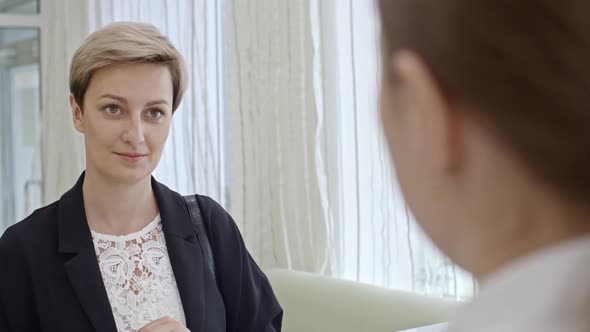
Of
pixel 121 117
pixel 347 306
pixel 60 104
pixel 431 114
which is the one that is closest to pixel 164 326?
pixel 121 117

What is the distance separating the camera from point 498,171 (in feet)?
1.33

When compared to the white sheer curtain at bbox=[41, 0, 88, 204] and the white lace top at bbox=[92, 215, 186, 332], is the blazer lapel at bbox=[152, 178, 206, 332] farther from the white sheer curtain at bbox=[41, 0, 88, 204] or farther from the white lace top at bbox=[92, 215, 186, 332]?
the white sheer curtain at bbox=[41, 0, 88, 204]

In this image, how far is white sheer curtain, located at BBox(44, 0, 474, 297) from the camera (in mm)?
3467

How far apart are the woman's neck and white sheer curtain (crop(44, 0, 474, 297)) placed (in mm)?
1385

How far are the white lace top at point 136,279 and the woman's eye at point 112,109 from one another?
0.30 meters

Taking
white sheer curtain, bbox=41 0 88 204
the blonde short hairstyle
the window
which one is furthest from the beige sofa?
the window

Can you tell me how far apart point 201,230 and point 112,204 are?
0.25 meters

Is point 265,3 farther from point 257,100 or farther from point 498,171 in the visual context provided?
point 498,171

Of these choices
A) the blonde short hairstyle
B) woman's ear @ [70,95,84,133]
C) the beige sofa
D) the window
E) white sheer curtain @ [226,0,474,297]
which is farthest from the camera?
the window

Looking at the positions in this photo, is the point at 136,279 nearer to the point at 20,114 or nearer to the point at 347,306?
the point at 347,306

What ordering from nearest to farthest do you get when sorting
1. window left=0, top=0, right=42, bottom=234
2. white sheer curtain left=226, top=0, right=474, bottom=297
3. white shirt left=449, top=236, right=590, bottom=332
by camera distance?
white shirt left=449, top=236, right=590, bottom=332
white sheer curtain left=226, top=0, right=474, bottom=297
window left=0, top=0, right=42, bottom=234

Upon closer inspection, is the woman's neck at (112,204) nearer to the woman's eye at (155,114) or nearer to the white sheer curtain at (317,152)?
the woman's eye at (155,114)

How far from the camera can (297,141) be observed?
3.88 metres

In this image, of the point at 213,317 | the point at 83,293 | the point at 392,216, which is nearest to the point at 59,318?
the point at 83,293
